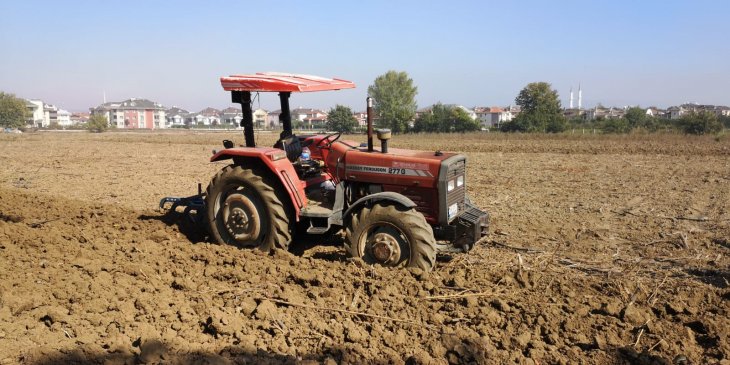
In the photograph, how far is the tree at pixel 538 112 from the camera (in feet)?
173

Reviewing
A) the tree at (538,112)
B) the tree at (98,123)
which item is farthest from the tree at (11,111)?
the tree at (538,112)

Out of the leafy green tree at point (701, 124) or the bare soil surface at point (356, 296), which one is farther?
the leafy green tree at point (701, 124)

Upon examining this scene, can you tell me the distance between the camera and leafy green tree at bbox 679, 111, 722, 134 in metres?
36.4

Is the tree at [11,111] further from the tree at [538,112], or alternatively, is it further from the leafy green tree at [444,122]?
the tree at [538,112]

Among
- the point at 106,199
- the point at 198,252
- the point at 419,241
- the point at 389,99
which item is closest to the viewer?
the point at 419,241

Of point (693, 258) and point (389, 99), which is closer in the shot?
point (693, 258)

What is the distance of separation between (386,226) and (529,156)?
17.5m

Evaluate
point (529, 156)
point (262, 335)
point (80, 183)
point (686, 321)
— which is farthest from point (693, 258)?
point (529, 156)

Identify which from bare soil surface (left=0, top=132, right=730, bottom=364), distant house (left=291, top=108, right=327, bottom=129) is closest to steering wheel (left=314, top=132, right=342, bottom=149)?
distant house (left=291, top=108, right=327, bottom=129)

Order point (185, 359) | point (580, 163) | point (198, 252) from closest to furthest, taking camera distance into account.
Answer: point (185, 359) < point (198, 252) < point (580, 163)

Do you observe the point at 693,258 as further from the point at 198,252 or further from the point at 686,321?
the point at 198,252

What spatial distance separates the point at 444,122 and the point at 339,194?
2137 inches

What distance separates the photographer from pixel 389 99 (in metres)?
81.1

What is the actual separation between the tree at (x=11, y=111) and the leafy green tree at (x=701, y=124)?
88.3 m
